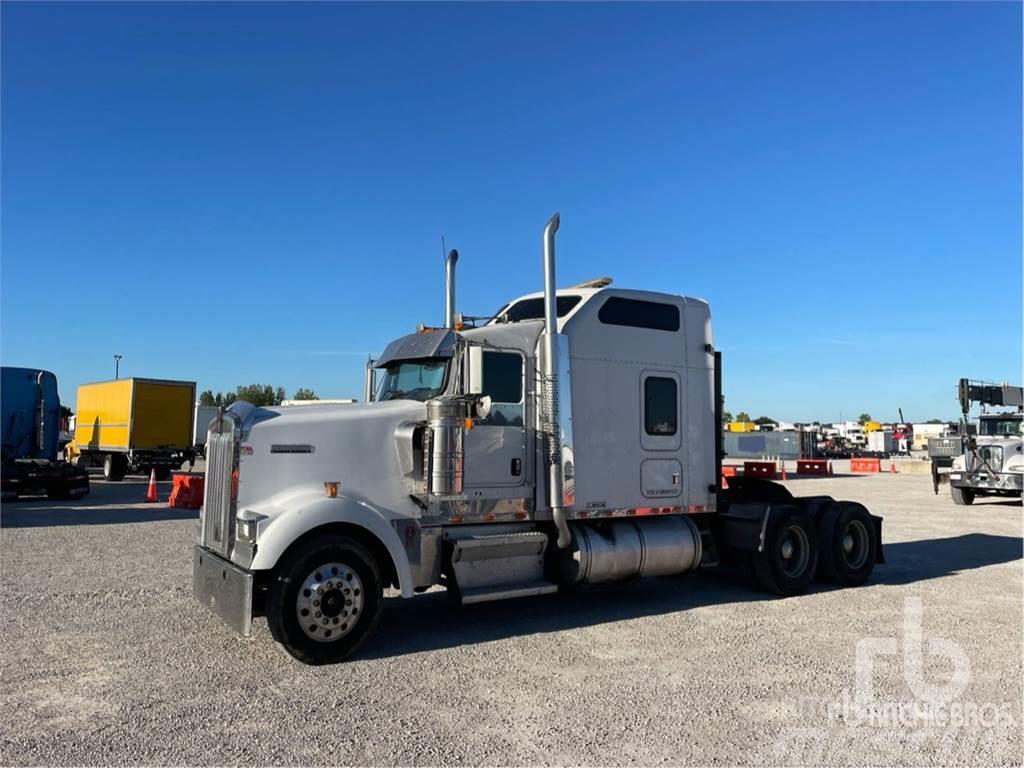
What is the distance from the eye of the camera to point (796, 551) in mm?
9219

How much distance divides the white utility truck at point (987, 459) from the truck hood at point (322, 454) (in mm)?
19085

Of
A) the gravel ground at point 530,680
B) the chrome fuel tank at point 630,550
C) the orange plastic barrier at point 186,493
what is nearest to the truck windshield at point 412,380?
the chrome fuel tank at point 630,550

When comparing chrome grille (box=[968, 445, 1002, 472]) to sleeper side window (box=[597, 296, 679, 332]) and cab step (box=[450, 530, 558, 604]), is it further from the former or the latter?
cab step (box=[450, 530, 558, 604])

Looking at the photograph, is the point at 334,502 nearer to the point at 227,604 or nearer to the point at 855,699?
the point at 227,604

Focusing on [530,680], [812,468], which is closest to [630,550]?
[530,680]

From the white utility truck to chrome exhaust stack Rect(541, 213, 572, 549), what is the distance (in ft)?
57.7

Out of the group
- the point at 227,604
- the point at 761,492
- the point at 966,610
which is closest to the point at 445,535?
the point at 227,604

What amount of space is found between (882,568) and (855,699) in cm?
617

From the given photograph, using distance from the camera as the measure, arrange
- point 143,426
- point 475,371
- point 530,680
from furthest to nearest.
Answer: point 143,426, point 475,371, point 530,680

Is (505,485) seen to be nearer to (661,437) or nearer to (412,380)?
(412,380)

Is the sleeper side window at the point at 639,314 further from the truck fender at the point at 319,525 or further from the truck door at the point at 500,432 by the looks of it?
the truck fender at the point at 319,525

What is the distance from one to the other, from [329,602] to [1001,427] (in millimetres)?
23842

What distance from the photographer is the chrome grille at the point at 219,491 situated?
6.43m

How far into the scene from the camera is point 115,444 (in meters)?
27.1
